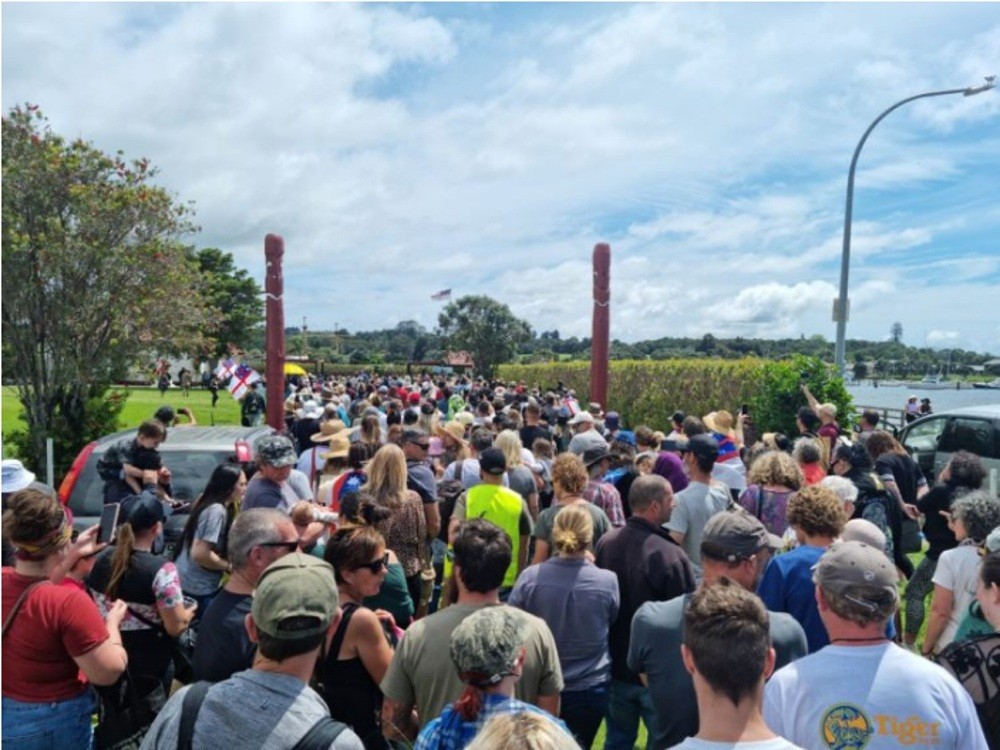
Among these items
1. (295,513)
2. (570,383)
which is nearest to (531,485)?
(295,513)

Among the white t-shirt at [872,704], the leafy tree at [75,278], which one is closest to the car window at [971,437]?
the white t-shirt at [872,704]

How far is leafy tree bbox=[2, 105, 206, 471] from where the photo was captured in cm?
1102

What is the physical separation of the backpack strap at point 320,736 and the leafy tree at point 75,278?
1079 cm

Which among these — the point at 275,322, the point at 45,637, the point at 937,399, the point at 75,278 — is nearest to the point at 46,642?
the point at 45,637

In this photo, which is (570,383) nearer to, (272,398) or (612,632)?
(272,398)

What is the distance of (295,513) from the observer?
4.77m

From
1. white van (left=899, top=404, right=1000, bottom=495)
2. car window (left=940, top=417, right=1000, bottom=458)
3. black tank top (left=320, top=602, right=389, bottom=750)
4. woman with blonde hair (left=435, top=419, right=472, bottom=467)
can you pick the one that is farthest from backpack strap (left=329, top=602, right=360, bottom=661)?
car window (left=940, top=417, right=1000, bottom=458)

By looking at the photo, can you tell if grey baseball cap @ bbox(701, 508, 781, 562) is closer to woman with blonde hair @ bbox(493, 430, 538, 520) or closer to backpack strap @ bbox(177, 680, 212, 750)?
backpack strap @ bbox(177, 680, 212, 750)

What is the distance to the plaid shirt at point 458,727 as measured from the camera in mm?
2330

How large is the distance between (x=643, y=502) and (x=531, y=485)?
2298mm

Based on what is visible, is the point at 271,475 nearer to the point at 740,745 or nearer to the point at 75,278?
the point at 740,745

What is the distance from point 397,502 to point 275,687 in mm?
2897

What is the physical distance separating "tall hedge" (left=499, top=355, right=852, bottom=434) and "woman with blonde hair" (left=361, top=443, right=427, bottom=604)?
9.97 metres

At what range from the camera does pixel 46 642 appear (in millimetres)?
2893
